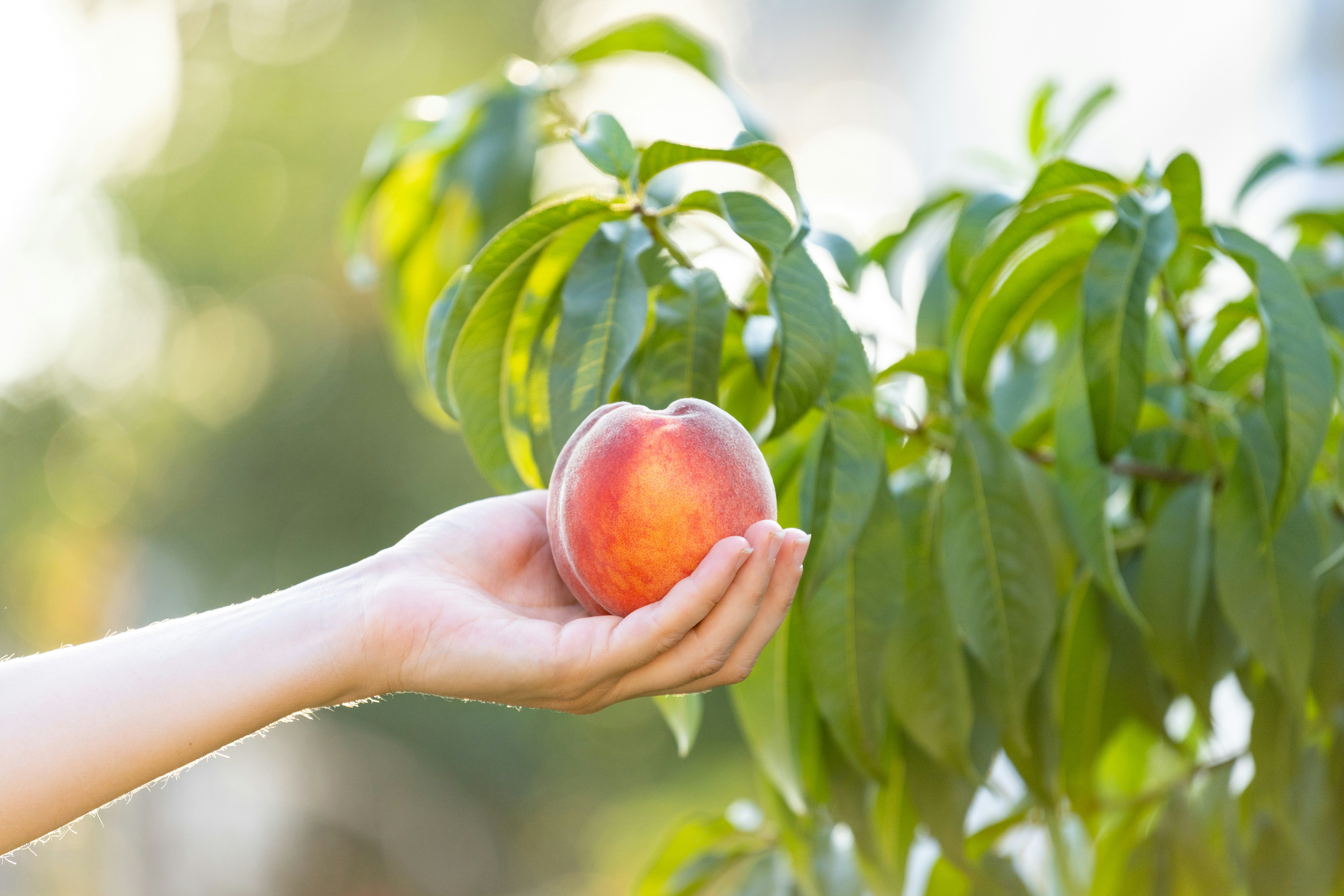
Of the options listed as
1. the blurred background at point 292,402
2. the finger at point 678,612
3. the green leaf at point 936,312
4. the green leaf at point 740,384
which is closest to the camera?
the finger at point 678,612

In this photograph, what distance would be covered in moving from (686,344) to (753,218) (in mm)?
86

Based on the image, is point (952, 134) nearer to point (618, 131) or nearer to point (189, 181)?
point (618, 131)

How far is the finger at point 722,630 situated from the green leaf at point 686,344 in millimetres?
118

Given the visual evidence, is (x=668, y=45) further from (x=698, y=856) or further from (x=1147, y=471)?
(x=698, y=856)

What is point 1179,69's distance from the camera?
212 centimetres

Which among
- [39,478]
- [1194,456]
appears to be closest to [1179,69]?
[1194,456]

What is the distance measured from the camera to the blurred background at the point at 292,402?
3.75 metres

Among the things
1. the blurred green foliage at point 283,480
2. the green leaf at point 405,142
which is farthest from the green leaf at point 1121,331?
the blurred green foliage at point 283,480

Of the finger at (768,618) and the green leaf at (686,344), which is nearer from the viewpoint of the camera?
the finger at (768,618)

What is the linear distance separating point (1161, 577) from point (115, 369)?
4494mm

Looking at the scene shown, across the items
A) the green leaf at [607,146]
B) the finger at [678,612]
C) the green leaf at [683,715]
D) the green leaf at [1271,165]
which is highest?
the green leaf at [607,146]

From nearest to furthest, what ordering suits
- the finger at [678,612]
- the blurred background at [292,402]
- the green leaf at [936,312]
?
1. the finger at [678,612]
2. the green leaf at [936,312]
3. the blurred background at [292,402]

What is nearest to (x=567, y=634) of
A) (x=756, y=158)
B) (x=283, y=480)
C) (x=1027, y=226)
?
(x=756, y=158)

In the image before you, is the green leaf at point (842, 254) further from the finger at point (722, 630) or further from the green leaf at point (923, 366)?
the finger at point (722, 630)
